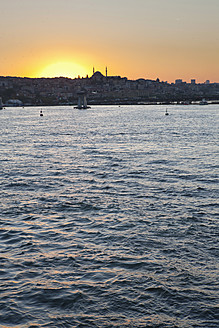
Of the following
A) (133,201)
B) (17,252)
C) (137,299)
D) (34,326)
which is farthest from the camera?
(133,201)

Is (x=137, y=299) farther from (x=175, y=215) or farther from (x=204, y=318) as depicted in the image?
(x=175, y=215)

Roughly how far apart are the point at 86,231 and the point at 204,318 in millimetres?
7246

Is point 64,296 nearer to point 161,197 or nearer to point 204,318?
point 204,318

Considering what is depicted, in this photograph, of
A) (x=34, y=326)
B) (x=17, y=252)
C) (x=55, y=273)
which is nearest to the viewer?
(x=34, y=326)

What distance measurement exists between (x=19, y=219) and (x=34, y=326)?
29.1 ft

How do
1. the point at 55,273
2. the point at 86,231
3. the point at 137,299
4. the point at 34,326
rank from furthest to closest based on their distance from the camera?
the point at 86,231 < the point at 55,273 < the point at 137,299 < the point at 34,326

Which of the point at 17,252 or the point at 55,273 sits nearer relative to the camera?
the point at 55,273

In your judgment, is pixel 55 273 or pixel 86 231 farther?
pixel 86 231

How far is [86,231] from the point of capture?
15.8 meters

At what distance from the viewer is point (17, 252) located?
13.8m

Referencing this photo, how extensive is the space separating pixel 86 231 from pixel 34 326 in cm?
678

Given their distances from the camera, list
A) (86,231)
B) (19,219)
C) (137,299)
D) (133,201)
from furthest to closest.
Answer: (133,201), (19,219), (86,231), (137,299)

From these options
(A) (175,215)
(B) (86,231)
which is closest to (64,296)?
(B) (86,231)

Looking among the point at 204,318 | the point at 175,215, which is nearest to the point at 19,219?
the point at 175,215
